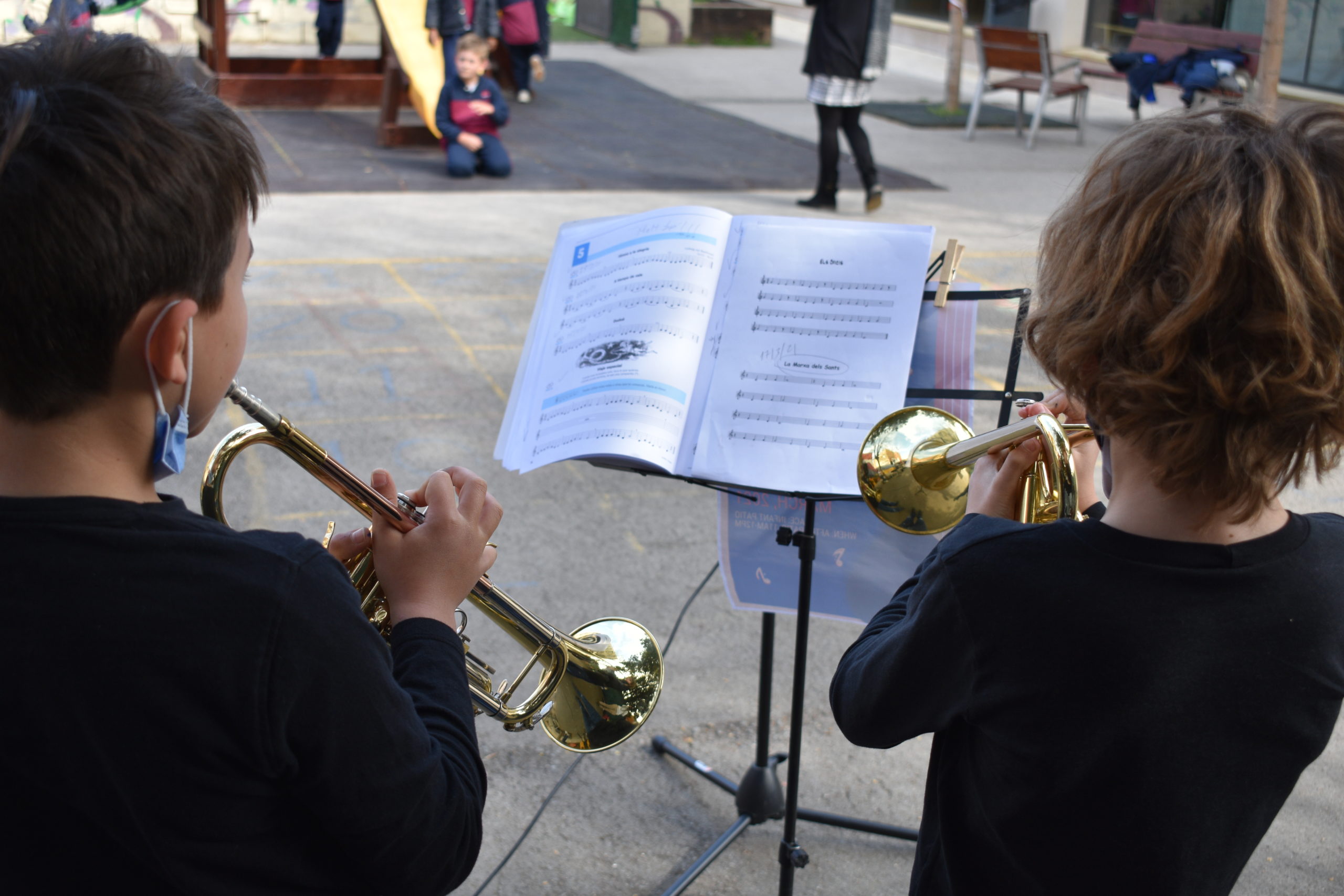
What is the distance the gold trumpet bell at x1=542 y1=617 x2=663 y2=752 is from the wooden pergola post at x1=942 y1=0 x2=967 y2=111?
9.98m

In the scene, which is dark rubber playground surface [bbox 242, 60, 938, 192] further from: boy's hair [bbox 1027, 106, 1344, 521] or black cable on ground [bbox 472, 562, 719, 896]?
boy's hair [bbox 1027, 106, 1344, 521]

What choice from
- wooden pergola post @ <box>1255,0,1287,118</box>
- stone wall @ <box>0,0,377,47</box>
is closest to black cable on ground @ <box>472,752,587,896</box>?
wooden pergola post @ <box>1255,0,1287,118</box>

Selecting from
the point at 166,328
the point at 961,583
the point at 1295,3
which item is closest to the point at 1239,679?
the point at 961,583

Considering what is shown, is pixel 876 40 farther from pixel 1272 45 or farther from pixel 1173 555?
pixel 1173 555

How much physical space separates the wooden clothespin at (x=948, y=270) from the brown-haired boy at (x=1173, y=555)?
697 mm

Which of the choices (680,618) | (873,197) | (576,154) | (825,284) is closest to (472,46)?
(576,154)

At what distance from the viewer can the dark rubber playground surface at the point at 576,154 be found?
307 inches

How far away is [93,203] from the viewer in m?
0.91

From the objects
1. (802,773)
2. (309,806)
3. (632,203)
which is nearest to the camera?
(309,806)

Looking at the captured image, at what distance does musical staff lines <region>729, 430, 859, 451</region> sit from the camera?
73.9 inches

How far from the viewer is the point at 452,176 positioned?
7.94m

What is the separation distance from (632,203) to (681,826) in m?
5.41

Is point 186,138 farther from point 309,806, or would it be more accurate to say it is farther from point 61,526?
point 309,806

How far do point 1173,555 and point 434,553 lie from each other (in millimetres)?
742
